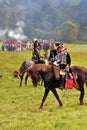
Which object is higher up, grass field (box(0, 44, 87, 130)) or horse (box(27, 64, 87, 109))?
horse (box(27, 64, 87, 109))

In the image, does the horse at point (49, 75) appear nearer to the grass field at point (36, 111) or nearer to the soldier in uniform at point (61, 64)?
the soldier in uniform at point (61, 64)

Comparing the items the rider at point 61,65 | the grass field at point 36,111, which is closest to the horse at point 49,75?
the rider at point 61,65

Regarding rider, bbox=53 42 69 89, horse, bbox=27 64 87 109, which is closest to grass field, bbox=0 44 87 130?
horse, bbox=27 64 87 109

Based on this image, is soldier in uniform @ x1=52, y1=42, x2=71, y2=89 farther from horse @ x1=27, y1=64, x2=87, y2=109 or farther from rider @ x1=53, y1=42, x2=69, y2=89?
horse @ x1=27, y1=64, x2=87, y2=109

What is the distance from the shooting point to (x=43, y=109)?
16.7 meters

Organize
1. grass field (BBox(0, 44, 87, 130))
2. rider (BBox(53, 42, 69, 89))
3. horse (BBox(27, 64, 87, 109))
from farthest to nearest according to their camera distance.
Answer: rider (BBox(53, 42, 69, 89)) → horse (BBox(27, 64, 87, 109)) → grass field (BBox(0, 44, 87, 130))

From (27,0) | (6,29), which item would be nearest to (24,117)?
(6,29)

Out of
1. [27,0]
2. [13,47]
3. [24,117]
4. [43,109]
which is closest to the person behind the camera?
[24,117]

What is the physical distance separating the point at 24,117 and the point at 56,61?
3.93m

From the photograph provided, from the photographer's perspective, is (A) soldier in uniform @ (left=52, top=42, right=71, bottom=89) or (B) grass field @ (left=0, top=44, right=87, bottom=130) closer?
(B) grass field @ (left=0, top=44, right=87, bottom=130)

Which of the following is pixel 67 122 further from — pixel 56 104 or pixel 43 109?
pixel 56 104

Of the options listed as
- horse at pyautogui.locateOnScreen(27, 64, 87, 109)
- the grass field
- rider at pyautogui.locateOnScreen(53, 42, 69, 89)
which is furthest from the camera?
rider at pyautogui.locateOnScreen(53, 42, 69, 89)

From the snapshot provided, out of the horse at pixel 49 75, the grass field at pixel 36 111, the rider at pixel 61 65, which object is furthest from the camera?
the rider at pixel 61 65

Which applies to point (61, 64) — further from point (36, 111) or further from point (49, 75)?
point (36, 111)
